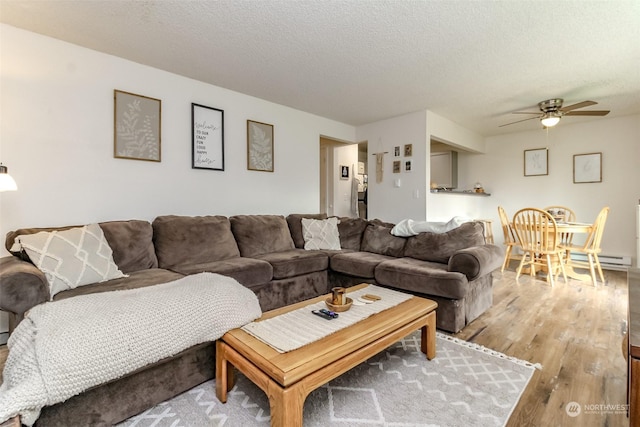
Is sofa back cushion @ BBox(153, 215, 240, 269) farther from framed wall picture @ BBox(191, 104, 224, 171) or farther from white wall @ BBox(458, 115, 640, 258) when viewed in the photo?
white wall @ BBox(458, 115, 640, 258)

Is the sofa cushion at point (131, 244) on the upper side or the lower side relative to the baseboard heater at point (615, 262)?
upper

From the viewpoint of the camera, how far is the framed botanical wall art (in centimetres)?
266

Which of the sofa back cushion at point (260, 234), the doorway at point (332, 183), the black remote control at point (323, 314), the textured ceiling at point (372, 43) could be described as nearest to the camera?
the black remote control at point (323, 314)

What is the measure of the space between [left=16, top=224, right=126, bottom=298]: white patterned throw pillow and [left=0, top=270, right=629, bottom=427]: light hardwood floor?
660 mm

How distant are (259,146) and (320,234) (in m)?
1.35

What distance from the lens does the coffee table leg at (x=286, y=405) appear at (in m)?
1.08

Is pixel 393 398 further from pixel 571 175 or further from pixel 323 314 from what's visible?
pixel 571 175

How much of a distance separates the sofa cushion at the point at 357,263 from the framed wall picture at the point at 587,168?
4.10m

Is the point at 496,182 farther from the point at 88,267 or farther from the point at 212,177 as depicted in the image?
the point at 88,267

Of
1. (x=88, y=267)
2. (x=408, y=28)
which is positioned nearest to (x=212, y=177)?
(x=88, y=267)

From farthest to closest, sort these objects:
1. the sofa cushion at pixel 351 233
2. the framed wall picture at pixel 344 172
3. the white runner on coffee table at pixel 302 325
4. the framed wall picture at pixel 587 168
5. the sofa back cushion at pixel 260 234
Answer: the framed wall picture at pixel 344 172, the framed wall picture at pixel 587 168, the sofa cushion at pixel 351 233, the sofa back cushion at pixel 260 234, the white runner on coffee table at pixel 302 325

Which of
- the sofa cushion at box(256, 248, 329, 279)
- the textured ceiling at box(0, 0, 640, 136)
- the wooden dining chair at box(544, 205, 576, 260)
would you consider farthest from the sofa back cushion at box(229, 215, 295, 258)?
the wooden dining chair at box(544, 205, 576, 260)

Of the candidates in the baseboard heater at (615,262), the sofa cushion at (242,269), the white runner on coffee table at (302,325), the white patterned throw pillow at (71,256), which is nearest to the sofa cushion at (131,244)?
the white patterned throw pillow at (71,256)

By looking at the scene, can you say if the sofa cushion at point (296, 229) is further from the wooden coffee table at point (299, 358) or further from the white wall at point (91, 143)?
the wooden coffee table at point (299, 358)
